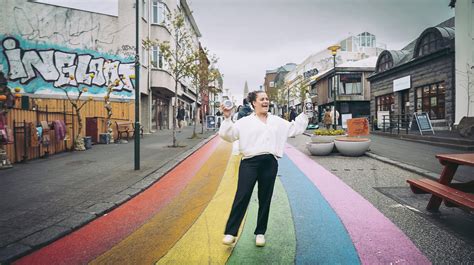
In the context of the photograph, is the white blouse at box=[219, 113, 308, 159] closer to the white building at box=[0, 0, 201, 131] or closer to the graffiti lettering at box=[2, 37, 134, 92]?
the white building at box=[0, 0, 201, 131]

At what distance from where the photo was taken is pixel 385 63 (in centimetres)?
2780

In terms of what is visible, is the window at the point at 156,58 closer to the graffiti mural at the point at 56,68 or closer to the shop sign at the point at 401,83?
the graffiti mural at the point at 56,68

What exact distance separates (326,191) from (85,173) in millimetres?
5759

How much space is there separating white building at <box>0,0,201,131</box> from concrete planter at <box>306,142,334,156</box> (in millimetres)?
12540

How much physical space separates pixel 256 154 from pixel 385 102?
88.5ft

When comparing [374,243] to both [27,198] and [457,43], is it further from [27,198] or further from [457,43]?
[457,43]

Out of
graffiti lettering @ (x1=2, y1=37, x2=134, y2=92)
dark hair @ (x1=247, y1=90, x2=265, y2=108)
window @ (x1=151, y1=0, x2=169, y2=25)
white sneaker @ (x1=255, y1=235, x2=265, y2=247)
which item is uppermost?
window @ (x1=151, y1=0, x2=169, y2=25)

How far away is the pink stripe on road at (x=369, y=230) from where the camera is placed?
10.9 feet

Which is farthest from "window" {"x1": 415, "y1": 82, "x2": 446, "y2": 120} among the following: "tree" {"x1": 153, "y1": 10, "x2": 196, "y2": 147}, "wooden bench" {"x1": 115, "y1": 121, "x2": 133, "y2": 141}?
"wooden bench" {"x1": 115, "y1": 121, "x2": 133, "y2": 141}

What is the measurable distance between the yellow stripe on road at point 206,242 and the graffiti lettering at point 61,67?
723 inches

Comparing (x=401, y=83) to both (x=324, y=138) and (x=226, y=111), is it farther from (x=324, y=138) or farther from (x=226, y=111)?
(x=226, y=111)

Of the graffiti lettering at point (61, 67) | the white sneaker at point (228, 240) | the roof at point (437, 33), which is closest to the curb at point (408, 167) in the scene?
the white sneaker at point (228, 240)

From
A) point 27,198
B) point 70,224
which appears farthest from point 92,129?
point 70,224

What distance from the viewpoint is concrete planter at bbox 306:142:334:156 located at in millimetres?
11328
